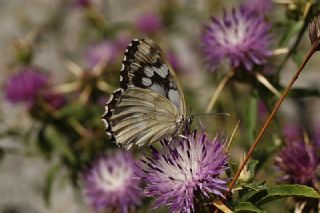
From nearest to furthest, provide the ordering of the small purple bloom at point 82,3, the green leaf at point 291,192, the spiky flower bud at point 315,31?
the spiky flower bud at point 315,31
the green leaf at point 291,192
the small purple bloom at point 82,3

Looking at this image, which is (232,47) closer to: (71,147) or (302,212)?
(302,212)

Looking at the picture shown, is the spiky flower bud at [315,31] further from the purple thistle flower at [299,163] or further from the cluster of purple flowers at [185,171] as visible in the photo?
the purple thistle flower at [299,163]

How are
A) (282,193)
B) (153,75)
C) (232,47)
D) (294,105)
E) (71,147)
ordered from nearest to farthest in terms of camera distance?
(282,193) < (153,75) < (232,47) < (71,147) < (294,105)

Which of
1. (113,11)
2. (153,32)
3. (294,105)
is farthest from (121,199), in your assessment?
(113,11)

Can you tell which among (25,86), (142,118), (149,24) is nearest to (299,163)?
(142,118)

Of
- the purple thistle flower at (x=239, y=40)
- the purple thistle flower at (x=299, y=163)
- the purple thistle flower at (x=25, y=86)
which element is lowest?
the purple thistle flower at (x=299, y=163)

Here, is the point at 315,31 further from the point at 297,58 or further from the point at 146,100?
the point at 297,58

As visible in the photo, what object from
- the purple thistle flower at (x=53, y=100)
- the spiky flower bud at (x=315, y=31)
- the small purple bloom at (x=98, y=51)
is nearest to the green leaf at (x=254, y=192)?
the spiky flower bud at (x=315, y=31)

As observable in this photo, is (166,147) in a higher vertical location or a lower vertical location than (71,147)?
lower
